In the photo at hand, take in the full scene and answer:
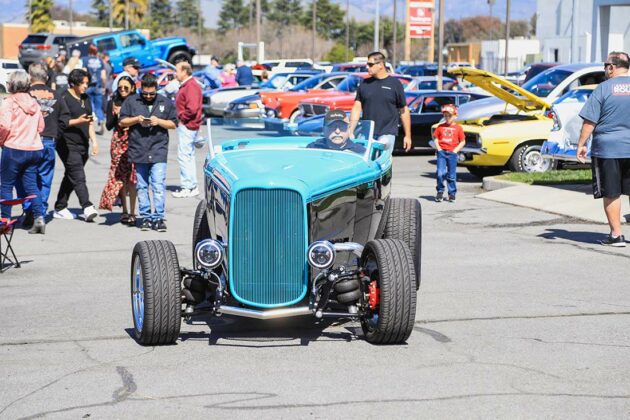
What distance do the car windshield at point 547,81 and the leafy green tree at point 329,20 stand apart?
9587cm

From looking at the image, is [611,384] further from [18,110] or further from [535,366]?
[18,110]

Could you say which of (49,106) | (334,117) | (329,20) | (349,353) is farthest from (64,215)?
(329,20)

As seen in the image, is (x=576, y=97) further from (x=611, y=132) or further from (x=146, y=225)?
(x=146, y=225)

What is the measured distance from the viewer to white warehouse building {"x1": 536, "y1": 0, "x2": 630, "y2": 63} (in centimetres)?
3059

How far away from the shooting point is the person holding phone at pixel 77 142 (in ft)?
44.9

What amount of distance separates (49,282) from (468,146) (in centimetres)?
952

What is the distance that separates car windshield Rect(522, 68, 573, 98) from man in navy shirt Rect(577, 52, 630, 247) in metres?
11.6

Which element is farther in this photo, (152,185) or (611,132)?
(152,185)

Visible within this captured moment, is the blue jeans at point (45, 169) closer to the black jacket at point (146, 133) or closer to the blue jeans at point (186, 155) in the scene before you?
the black jacket at point (146, 133)

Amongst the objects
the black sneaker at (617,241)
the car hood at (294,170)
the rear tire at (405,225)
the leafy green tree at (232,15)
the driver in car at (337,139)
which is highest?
the leafy green tree at (232,15)

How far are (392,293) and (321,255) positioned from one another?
1.75ft

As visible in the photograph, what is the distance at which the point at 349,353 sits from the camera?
7152mm

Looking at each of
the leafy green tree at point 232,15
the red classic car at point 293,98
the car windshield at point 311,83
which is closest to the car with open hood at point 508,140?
the red classic car at point 293,98

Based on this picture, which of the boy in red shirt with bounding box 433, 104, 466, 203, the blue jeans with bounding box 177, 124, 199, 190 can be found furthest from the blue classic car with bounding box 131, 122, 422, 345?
the blue jeans with bounding box 177, 124, 199, 190
